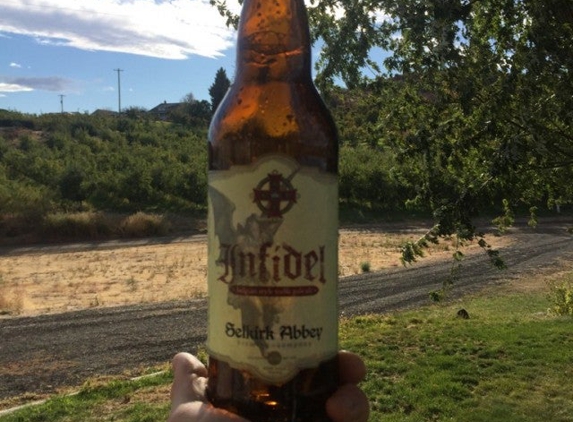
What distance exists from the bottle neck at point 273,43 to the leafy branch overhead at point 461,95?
9.60 feet

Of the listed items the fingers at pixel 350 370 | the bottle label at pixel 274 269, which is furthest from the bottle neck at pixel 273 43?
the fingers at pixel 350 370

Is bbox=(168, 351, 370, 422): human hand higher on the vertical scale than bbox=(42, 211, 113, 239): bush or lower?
higher

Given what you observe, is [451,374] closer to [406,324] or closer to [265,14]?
[406,324]

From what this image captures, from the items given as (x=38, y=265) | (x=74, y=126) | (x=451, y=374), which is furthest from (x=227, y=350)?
(x=74, y=126)

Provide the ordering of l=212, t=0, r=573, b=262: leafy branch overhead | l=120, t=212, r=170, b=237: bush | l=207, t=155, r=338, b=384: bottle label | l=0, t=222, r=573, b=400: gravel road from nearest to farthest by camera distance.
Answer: l=207, t=155, r=338, b=384: bottle label
l=212, t=0, r=573, b=262: leafy branch overhead
l=0, t=222, r=573, b=400: gravel road
l=120, t=212, r=170, b=237: bush

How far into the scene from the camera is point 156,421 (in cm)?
690

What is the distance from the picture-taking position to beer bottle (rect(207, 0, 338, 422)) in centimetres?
155

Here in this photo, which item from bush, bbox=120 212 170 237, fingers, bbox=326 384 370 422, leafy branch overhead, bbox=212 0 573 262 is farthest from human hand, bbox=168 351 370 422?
bush, bbox=120 212 170 237

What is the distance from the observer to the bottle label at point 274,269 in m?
1.55

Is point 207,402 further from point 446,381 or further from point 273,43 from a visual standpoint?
point 446,381

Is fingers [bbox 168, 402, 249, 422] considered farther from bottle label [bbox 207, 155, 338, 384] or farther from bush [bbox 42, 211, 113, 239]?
bush [bbox 42, 211, 113, 239]

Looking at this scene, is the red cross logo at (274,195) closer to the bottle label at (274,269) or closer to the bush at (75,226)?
the bottle label at (274,269)

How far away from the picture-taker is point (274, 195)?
157cm

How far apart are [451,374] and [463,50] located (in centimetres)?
407
